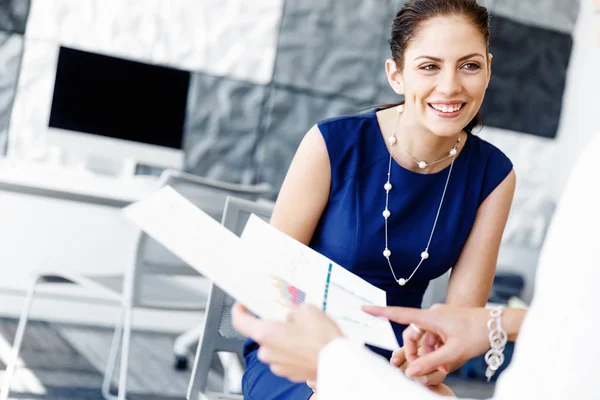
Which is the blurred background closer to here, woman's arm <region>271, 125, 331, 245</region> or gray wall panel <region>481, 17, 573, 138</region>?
gray wall panel <region>481, 17, 573, 138</region>

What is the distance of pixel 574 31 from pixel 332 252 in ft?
13.4

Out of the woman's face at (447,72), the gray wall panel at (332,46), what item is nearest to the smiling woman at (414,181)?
the woman's face at (447,72)

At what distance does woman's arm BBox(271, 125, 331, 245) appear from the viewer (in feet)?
5.70

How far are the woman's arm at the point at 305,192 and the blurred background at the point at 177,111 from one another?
1.47 m

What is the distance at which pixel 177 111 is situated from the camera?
3785 millimetres

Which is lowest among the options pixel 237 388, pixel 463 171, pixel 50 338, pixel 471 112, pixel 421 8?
pixel 50 338

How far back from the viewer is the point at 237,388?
9.62 ft

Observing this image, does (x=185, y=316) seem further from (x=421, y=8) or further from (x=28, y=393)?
(x=421, y=8)

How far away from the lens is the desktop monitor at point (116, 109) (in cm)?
357

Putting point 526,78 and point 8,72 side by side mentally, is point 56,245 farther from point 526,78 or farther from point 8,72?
point 526,78

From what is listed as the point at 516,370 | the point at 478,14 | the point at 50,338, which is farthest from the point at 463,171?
the point at 50,338

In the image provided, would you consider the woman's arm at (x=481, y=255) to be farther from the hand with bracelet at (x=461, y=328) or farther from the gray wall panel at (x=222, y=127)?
the gray wall panel at (x=222, y=127)

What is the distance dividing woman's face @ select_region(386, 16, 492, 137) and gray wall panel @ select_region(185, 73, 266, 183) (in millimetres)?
2742

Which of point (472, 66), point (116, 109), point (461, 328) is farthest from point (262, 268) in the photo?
point (116, 109)
